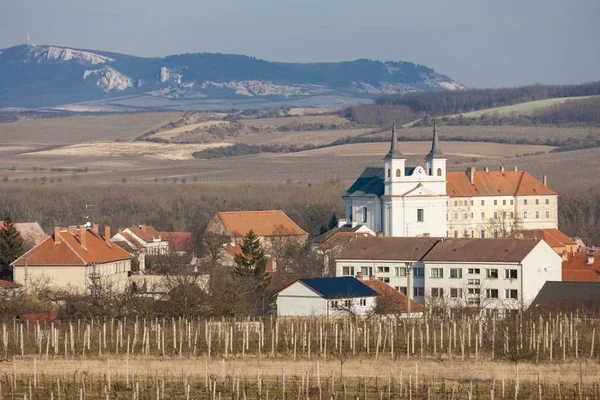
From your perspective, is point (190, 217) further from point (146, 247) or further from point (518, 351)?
point (518, 351)

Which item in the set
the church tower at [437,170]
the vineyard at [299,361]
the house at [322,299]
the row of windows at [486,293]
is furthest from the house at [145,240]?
the vineyard at [299,361]

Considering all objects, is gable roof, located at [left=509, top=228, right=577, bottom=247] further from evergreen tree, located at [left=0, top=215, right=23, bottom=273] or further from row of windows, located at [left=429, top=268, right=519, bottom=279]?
evergreen tree, located at [left=0, top=215, right=23, bottom=273]

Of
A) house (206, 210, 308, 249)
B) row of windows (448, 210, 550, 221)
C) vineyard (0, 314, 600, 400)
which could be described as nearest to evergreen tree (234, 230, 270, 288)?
vineyard (0, 314, 600, 400)

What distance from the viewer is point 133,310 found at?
53.1 meters

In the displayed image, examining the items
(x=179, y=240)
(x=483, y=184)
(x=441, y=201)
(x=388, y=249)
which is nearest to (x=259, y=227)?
(x=179, y=240)

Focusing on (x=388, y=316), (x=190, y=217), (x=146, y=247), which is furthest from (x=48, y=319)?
(x=190, y=217)

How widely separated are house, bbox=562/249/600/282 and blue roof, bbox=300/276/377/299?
516 inches

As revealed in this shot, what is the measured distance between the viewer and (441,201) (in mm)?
104438

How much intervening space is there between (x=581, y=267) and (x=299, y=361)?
31913 millimetres

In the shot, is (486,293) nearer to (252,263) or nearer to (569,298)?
(569,298)

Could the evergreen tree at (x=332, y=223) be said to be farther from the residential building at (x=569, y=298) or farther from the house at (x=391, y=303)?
the residential building at (x=569, y=298)

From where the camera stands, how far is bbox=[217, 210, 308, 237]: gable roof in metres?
97.0

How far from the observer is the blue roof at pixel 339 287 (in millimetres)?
57250

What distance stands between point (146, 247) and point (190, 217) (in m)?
34.4
